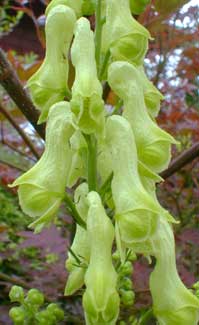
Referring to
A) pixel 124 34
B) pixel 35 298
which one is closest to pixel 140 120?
pixel 124 34

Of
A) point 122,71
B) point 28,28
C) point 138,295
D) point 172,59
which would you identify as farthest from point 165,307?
A: point 28,28

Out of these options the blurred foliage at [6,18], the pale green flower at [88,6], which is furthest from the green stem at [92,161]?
the blurred foliage at [6,18]

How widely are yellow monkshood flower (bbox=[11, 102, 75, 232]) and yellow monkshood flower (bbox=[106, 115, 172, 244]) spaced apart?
99 mm

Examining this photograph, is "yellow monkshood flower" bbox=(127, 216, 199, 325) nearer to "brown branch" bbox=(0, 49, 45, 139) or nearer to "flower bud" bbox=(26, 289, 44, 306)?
"flower bud" bbox=(26, 289, 44, 306)

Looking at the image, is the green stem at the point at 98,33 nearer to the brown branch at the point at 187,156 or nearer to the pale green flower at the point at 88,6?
the pale green flower at the point at 88,6

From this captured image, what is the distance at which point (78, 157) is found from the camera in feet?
4.74

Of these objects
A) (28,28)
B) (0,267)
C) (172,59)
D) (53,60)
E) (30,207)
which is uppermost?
(53,60)

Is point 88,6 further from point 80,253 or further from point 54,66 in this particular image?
point 80,253

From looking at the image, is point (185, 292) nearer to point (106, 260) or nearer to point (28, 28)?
point (106, 260)

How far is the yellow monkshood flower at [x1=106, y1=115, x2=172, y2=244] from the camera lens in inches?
49.6

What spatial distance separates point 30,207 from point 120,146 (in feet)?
0.77

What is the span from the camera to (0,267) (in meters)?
3.03

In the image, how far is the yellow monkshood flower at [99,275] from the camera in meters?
1.20

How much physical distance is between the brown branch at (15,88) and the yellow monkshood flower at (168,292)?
30.2 inches
